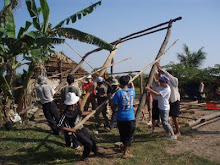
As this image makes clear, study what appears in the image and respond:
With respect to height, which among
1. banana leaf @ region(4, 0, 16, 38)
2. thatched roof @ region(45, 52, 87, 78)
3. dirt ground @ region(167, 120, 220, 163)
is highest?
banana leaf @ region(4, 0, 16, 38)

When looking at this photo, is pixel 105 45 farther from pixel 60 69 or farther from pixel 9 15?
pixel 60 69

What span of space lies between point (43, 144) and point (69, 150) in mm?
724

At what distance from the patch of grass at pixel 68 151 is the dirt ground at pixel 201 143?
0.80ft

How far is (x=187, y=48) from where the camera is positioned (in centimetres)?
2781

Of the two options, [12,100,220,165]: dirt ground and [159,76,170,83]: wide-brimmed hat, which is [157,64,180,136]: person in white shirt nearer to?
[159,76,170,83]: wide-brimmed hat

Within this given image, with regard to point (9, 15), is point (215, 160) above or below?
below

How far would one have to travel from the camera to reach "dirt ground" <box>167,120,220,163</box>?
513 centimetres

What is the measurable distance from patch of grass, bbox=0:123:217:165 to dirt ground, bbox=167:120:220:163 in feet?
0.80

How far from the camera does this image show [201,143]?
19.3 feet


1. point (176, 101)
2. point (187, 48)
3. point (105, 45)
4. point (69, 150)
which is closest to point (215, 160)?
point (176, 101)

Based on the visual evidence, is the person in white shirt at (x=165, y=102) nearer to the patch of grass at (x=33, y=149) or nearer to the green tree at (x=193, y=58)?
the patch of grass at (x=33, y=149)

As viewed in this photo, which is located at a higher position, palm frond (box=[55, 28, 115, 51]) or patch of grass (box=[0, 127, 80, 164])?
palm frond (box=[55, 28, 115, 51])

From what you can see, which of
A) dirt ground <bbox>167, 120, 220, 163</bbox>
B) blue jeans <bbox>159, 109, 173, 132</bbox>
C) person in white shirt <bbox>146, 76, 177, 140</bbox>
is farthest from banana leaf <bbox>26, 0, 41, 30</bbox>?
dirt ground <bbox>167, 120, 220, 163</bbox>

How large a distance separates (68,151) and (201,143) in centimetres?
346
